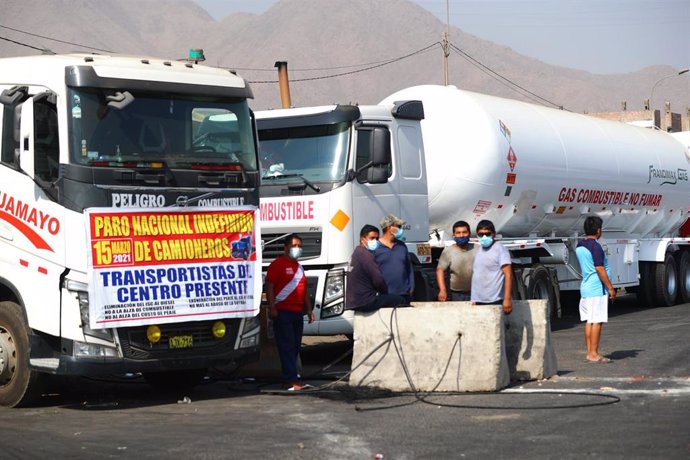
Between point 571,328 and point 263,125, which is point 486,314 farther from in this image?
point 571,328

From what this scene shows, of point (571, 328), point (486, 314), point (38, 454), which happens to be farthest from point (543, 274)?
point (38, 454)

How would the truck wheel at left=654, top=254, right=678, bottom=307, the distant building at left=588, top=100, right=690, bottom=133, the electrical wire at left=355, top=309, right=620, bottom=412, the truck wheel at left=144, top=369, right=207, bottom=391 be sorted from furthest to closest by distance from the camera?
the distant building at left=588, top=100, right=690, bottom=133, the truck wheel at left=654, top=254, right=678, bottom=307, the truck wheel at left=144, top=369, right=207, bottom=391, the electrical wire at left=355, top=309, right=620, bottom=412

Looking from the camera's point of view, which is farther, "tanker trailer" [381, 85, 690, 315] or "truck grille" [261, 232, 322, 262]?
"tanker trailer" [381, 85, 690, 315]

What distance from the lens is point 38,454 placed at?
27.4 ft

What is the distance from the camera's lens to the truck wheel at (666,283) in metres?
23.8

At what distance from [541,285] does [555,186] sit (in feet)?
5.79

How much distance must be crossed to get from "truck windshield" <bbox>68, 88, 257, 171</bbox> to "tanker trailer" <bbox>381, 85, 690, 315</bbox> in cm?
560

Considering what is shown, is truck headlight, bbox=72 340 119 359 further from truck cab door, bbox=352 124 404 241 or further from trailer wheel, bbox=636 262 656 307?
trailer wheel, bbox=636 262 656 307

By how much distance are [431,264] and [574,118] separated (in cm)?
656

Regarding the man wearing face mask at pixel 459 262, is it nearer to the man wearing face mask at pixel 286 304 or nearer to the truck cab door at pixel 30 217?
the man wearing face mask at pixel 286 304

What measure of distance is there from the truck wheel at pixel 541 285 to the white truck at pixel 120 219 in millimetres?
7693

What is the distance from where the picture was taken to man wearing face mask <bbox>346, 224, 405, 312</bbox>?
471 inches

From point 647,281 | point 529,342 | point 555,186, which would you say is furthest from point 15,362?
point 647,281

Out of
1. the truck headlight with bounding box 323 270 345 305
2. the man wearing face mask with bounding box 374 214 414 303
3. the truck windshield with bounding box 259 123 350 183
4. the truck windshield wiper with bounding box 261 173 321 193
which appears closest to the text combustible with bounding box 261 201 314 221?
the truck windshield wiper with bounding box 261 173 321 193
